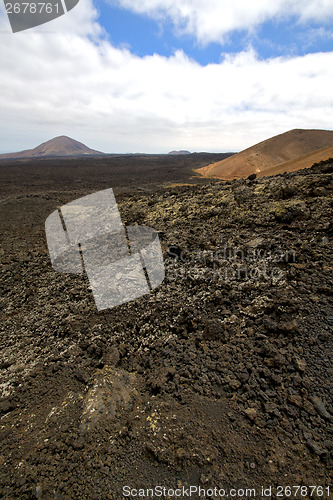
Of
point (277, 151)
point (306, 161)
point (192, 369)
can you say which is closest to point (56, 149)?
point (277, 151)

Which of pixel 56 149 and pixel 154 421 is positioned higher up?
pixel 56 149

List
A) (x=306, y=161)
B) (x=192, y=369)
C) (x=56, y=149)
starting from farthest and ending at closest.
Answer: (x=56, y=149), (x=306, y=161), (x=192, y=369)

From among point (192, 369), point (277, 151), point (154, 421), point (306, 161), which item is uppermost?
point (277, 151)

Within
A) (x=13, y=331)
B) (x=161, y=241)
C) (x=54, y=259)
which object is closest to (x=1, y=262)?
(x=54, y=259)

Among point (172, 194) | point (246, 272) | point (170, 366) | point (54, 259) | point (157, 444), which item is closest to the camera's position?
point (157, 444)

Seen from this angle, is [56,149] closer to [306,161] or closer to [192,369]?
[306,161]

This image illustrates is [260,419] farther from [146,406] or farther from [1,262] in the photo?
[1,262]
